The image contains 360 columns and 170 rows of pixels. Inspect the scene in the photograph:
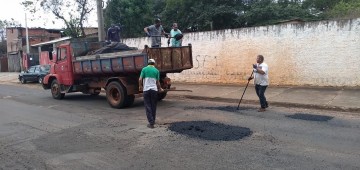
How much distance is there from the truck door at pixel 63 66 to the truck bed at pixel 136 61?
90 centimetres

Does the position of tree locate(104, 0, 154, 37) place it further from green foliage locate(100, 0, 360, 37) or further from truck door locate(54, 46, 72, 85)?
truck door locate(54, 46, 72, 85)

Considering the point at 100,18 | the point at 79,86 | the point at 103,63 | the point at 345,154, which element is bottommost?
the point at 345,154

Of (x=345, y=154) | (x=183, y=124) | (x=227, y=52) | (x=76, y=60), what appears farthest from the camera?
(x=227, y=52)

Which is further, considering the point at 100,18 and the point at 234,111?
the point at 100,18

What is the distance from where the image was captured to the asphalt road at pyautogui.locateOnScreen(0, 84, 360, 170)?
5.68m

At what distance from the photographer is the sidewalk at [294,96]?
10537mm

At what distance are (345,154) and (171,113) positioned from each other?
5125 millimetres

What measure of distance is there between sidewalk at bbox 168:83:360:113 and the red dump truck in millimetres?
1933

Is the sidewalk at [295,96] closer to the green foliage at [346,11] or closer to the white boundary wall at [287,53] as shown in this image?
the white boundary wall at [287,53]

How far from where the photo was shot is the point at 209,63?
16781 millimetres

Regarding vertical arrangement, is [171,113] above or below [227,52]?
below

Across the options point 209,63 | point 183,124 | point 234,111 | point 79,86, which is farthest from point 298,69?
point 79,86

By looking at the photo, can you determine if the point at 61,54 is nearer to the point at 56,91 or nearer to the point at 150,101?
the point at 56,91

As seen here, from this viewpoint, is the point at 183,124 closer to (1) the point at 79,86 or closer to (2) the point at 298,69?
(1) the point at 79,86
